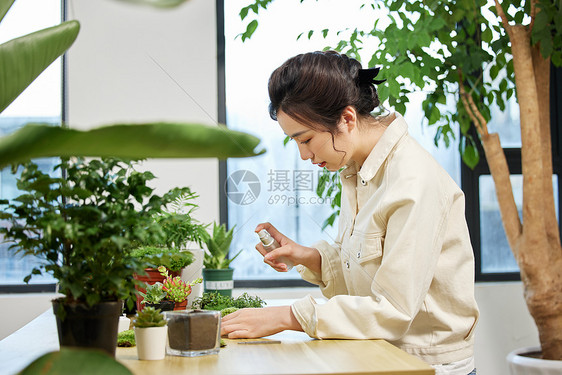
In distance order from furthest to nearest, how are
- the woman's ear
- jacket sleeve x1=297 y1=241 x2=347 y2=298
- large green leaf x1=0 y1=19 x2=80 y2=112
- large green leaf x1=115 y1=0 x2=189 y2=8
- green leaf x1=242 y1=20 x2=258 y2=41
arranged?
green leaf x1=242 y1=20 x2=258 y2=41 → jacket sleeve x1=297 y1=241 x2=347 y2=298 → the woman's ear → large green leaf x1=0 y1=19 x2=80 y2=112 → large green leaf x1=115 y1=0 x2=189 y2=8

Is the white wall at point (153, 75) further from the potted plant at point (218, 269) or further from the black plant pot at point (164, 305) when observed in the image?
the black plant pot at point (164, 305)

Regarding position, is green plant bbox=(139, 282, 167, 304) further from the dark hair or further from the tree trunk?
the tree trunk

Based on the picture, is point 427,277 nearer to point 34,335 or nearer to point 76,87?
point 34,335

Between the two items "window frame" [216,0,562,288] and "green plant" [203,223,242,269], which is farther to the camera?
"window frame" [216,0,562,288]

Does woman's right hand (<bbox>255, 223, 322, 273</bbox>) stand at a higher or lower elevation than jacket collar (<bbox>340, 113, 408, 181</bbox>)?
lower

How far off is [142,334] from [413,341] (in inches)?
23.5

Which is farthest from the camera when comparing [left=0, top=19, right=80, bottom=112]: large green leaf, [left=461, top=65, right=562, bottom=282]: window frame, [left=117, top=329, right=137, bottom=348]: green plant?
[left=461, top=65, right=562, bottom=282]: window frame

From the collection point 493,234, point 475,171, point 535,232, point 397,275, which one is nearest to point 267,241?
point 397,275

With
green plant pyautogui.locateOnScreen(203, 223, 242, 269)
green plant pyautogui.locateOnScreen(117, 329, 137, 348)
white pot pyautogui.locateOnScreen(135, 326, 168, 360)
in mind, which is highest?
green plant pyautogui.locateOnScreen(203, 223, 242, 269)

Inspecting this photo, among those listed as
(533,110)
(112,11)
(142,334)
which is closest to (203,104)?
(112,11)

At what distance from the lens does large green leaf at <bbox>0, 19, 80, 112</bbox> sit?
0.62 metres

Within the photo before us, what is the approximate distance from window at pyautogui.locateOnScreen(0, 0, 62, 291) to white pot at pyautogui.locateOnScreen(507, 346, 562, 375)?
2180 mm

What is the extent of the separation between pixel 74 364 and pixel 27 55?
14.8 inches

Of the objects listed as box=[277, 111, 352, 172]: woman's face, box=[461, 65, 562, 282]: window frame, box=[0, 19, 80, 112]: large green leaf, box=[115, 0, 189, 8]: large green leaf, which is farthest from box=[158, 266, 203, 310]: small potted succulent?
box=[461, 65, 562, 282]: window frame
